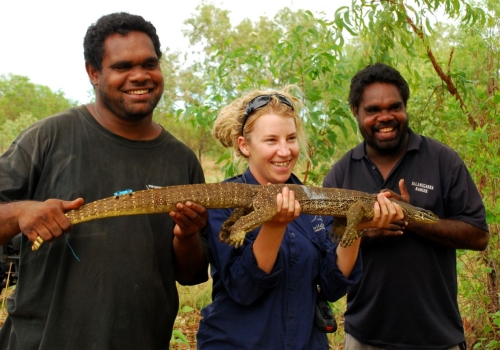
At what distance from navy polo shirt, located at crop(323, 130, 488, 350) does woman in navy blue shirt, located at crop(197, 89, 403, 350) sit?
44 cm

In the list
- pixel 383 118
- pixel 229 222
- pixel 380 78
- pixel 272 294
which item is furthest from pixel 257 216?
pixel 380 78

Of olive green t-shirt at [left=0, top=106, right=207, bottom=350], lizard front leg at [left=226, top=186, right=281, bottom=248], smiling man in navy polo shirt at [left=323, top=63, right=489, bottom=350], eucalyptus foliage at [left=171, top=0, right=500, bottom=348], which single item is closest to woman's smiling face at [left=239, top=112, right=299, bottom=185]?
lizard front leg at [left=226, top=186, right=281, bottom=248]

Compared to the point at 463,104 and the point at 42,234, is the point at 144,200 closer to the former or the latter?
the point at 42,234

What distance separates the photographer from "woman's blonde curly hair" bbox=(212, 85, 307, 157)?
362cm

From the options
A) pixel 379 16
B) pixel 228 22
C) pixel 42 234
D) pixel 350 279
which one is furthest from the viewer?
pixel 228 22

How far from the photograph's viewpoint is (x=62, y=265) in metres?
3.13

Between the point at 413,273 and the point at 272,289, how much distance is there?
129 cm

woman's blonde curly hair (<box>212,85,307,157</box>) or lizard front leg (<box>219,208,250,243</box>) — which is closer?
lizard front leg (<box>219,208,250,243</box>)

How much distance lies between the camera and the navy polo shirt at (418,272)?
3.87 m

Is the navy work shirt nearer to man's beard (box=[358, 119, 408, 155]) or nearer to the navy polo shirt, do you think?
the navy polo shirt

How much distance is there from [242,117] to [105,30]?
3.63 feet

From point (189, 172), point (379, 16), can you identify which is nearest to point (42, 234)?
point (189, 172)

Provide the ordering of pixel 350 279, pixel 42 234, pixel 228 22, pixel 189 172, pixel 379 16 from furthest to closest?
pixel 228 22 < pixel 379 16 < pixel 189 172 < pixel 350 279 < pixel 42 234

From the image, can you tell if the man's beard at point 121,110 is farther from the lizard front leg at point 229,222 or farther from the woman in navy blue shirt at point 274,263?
the lizard front leg at point 229,222
